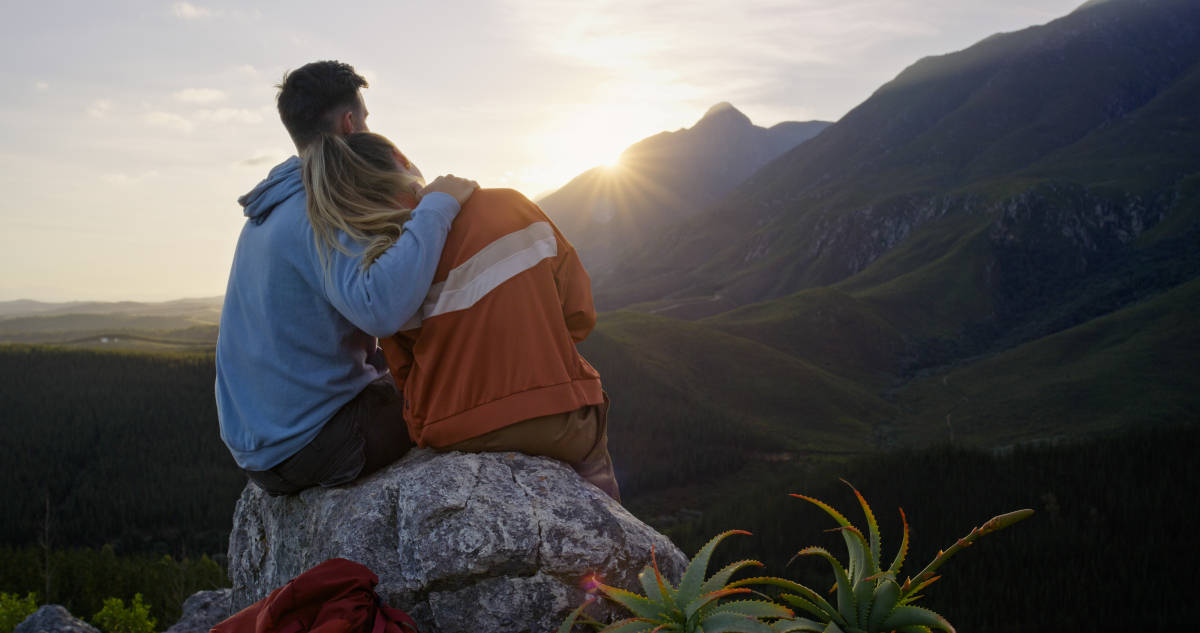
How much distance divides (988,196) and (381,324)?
361ft

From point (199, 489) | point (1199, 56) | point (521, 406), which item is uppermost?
point (1199, 56)

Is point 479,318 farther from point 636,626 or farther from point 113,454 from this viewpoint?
point 113,454

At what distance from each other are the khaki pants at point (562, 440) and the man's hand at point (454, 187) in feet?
4.34

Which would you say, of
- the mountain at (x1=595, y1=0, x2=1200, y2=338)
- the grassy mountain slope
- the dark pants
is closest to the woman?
the dark pants

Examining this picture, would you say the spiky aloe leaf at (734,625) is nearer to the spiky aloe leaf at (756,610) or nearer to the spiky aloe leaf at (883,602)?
the spiky aloe leaf at (756,610)

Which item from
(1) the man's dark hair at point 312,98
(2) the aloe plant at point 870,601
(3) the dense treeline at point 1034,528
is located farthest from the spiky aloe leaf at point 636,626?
(3) the dense treeline at point 1034,528

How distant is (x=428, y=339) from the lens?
4.09m

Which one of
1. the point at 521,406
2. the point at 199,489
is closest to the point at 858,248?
the point at 199,489

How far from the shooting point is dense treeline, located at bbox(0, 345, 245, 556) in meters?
29.6

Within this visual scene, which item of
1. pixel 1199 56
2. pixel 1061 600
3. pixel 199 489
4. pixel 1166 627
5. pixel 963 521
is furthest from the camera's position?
pixel 1199 56

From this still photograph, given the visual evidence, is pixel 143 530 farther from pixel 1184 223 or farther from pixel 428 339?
pixel 1184 223

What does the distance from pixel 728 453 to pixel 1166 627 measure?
92.6 feet

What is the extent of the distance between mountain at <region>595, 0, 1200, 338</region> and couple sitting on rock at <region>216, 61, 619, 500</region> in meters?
73.5

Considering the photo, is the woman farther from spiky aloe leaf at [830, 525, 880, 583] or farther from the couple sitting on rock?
spiky aloe leaf at [830, 525, 880, 583]
